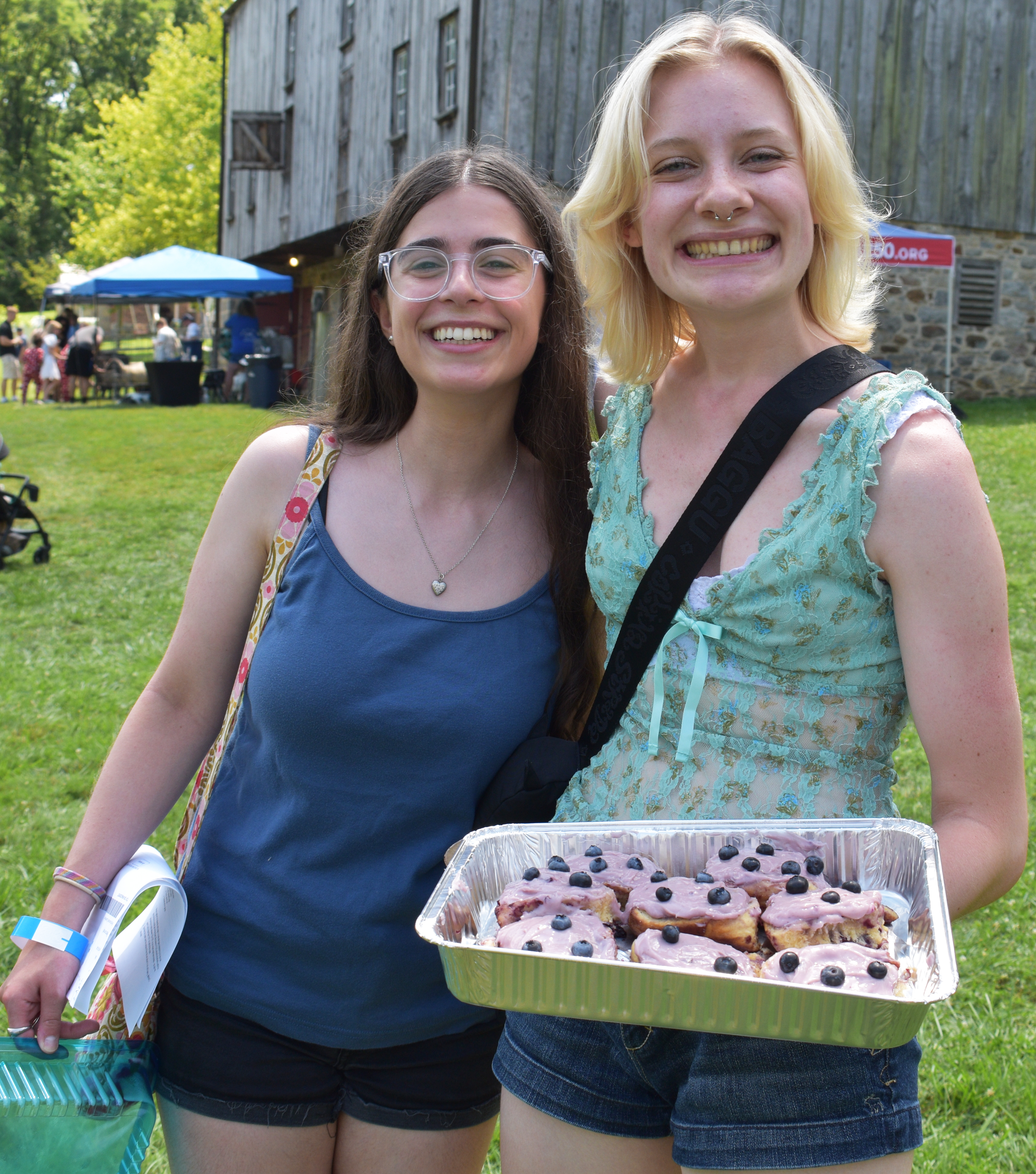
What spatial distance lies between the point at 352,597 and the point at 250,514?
0.30 m

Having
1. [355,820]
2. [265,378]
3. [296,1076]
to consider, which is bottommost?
[296,1076]

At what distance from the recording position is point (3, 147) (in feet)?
185

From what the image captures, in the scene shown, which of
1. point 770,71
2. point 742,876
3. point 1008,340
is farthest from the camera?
point 1008,340

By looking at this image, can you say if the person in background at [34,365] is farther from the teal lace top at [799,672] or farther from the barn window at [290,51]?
the teal lace top at [799,672]

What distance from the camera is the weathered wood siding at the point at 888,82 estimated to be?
46.1 feet

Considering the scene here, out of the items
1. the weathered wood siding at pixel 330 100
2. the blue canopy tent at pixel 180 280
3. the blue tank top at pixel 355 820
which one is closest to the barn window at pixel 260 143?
the weathered wood siding at pixel 330 100

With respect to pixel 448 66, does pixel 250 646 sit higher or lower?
lower

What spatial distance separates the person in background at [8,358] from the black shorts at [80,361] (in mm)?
2654

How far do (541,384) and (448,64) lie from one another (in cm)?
1451

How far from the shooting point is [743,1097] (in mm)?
1557

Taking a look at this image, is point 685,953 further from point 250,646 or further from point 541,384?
point 541,384

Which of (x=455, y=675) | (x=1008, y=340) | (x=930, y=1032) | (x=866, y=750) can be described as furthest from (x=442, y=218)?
(x=1008, y=340)

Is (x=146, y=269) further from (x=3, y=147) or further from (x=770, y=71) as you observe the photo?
(x=3, y=147)

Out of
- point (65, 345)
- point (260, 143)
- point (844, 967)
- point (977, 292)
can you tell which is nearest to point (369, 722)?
point (844, 967)
